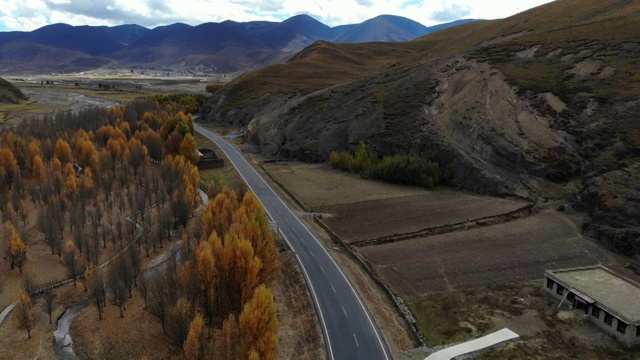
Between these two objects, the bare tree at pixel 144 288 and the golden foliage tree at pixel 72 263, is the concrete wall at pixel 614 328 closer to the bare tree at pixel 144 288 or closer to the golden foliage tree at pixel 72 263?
the bare tree at pixel 144 288

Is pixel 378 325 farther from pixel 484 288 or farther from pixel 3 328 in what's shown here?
pixel 3 328

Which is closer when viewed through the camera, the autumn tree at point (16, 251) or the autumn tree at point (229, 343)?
the autumn tree at point (229, 343)

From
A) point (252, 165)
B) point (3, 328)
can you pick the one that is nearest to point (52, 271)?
point (3, 328)

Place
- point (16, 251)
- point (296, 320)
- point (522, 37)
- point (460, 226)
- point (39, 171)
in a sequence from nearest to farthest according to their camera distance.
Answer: point (296, 320) → point (16, 251) → point (460, 226) → point (39, 171) → point (522, 37)

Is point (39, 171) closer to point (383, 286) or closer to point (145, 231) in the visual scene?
point (145, 231)

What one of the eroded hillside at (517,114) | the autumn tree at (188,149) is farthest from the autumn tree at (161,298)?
the autumn tree at (188,149)

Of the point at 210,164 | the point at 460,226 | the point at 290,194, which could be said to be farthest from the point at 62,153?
the point at 460,226
